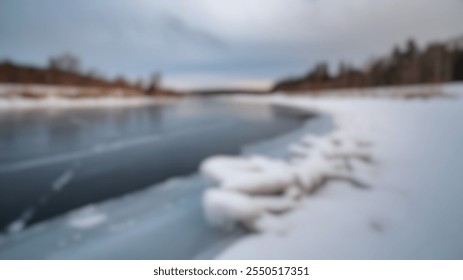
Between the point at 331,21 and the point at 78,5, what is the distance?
1715mm

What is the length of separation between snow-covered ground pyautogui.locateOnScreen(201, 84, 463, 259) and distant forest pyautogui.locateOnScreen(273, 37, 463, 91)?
0.55 ft

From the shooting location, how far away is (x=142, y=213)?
4.92 feet

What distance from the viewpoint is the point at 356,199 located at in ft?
4.54

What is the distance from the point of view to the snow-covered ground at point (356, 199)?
1097mm

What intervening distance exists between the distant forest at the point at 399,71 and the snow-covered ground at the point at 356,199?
167mm

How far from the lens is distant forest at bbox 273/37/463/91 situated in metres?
1.86

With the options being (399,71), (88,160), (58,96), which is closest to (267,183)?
(399,71)

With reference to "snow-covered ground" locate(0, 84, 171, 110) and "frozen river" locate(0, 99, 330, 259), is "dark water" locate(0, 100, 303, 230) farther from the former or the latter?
"snow-covered ground" locate(0, 84, 171, 110)

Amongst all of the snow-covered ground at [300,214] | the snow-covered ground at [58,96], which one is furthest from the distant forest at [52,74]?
the snow-covered ground at [300,214]

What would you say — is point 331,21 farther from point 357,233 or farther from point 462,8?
point 357,233

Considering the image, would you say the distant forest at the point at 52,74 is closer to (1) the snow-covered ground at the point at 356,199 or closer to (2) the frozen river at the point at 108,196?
(2) the frozen river at the point at 108,196

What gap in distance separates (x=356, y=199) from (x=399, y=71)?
1.44m

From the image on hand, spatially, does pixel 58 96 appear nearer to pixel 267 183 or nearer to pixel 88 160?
pixel 88 160

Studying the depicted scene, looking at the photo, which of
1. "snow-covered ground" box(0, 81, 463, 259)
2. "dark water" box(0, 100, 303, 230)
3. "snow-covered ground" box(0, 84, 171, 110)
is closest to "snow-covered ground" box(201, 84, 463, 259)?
"snow-covered ground" box(0, 81, 463, 259)
